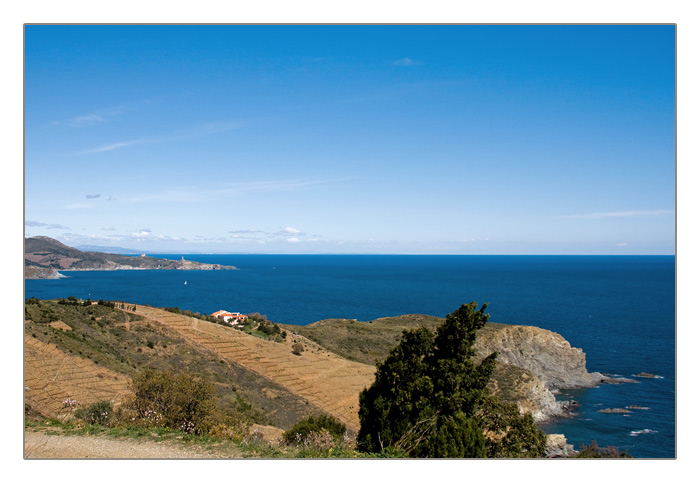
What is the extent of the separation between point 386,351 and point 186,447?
30.0 m

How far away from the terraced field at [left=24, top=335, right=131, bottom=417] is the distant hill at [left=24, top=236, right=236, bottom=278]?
2.76 metres

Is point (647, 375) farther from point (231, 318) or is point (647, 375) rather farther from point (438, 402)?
point (438, 402)

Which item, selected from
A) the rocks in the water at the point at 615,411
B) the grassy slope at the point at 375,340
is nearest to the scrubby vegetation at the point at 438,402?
the grassy slope at the point at 375,340

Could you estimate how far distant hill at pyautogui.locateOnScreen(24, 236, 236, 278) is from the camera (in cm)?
1155

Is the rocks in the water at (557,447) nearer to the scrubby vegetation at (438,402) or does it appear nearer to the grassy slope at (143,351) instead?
the scrubby vegetation at (438,402)

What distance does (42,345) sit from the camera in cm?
1552

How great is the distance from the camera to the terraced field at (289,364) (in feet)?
71.2

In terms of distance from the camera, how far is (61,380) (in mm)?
14047

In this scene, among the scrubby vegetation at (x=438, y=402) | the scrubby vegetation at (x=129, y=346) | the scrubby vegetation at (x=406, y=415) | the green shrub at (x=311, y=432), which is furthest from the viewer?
the scrubby vegetation at (x=129, y=346)

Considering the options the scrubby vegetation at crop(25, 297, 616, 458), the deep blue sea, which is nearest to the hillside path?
the scrubby vegetation at crop(25, 297, 616, 458)

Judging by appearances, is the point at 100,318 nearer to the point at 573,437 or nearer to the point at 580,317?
the point at 573,437

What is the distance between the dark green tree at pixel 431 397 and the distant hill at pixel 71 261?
6.98 meters

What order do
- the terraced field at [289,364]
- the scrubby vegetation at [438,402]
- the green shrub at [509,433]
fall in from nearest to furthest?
the scrubby vegetation at [438,402]
the green shrub at [509,433]
the terraced field at [289,364]

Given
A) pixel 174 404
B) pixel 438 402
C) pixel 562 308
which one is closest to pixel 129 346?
pixel 174 404
